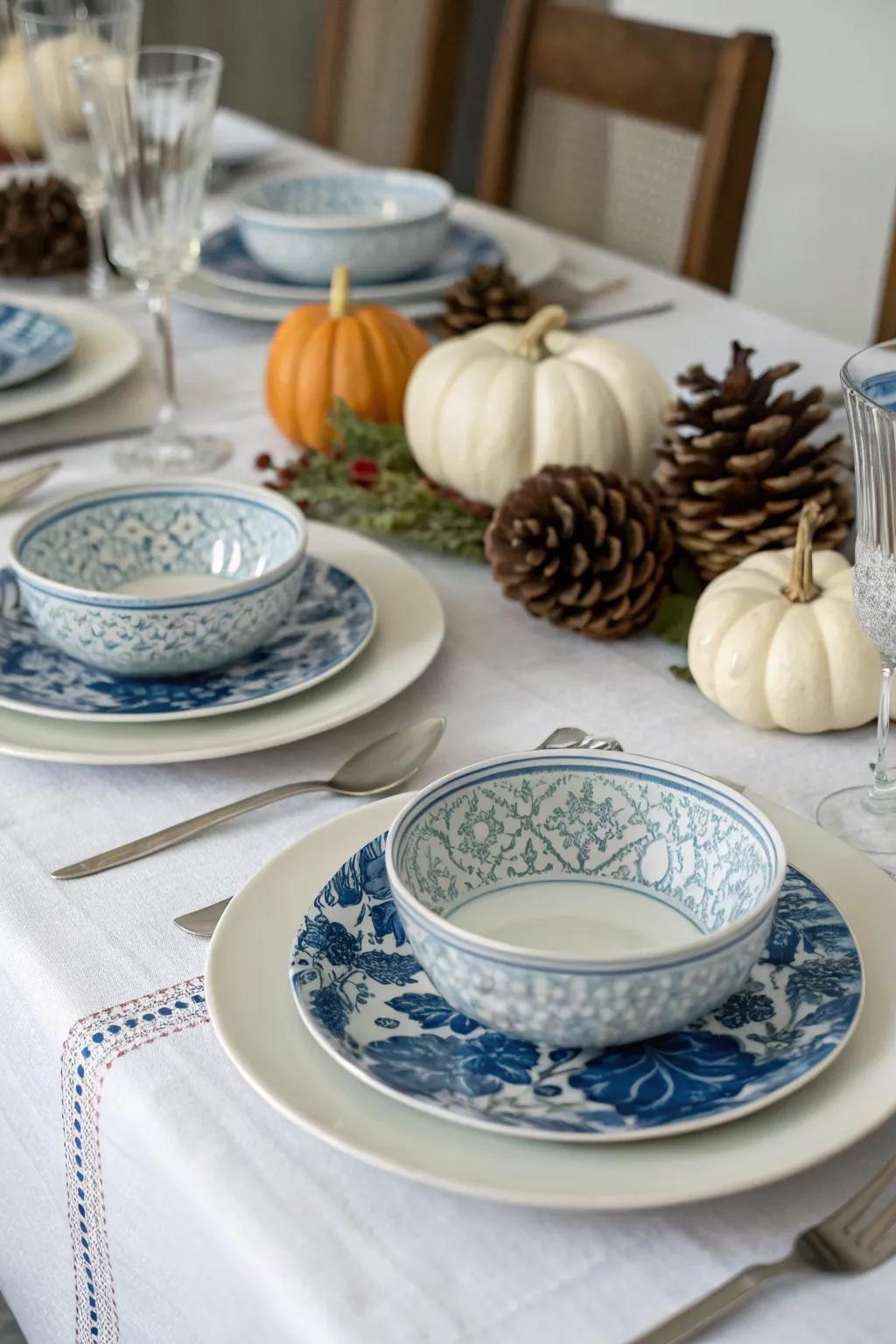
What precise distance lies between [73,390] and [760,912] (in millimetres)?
751

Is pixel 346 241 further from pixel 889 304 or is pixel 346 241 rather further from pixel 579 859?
pixel 579 859

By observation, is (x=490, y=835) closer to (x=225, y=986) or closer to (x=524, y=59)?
(x=225, y=986)

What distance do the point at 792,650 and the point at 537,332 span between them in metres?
0.29

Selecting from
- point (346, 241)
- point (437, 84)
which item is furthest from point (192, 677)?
point (437, 84)

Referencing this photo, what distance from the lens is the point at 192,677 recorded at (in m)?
0.69

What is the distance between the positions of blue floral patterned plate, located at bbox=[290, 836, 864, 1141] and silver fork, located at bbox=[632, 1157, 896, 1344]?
0.03 m

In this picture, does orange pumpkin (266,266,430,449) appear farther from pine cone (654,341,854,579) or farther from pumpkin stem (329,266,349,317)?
pine cone (654,341,854,579)

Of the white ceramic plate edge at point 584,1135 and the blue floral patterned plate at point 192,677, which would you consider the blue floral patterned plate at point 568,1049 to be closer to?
the white ceramic plate edge at point 584,1135

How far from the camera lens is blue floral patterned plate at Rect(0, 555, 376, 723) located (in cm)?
65

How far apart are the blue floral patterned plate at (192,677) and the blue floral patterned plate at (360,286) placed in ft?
1.68

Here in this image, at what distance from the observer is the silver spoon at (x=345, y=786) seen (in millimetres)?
582

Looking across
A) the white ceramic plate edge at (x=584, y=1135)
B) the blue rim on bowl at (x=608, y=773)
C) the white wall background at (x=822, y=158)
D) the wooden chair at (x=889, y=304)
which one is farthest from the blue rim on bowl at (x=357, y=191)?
the white wall background at (x=822, y=158)

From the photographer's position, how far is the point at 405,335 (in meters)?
0.99

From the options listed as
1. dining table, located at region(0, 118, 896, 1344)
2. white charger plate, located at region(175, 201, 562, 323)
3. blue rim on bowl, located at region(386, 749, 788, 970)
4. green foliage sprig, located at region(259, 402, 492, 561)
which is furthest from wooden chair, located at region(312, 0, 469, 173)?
blue rim on bowl, located at region(386, 749, 788, 970)
